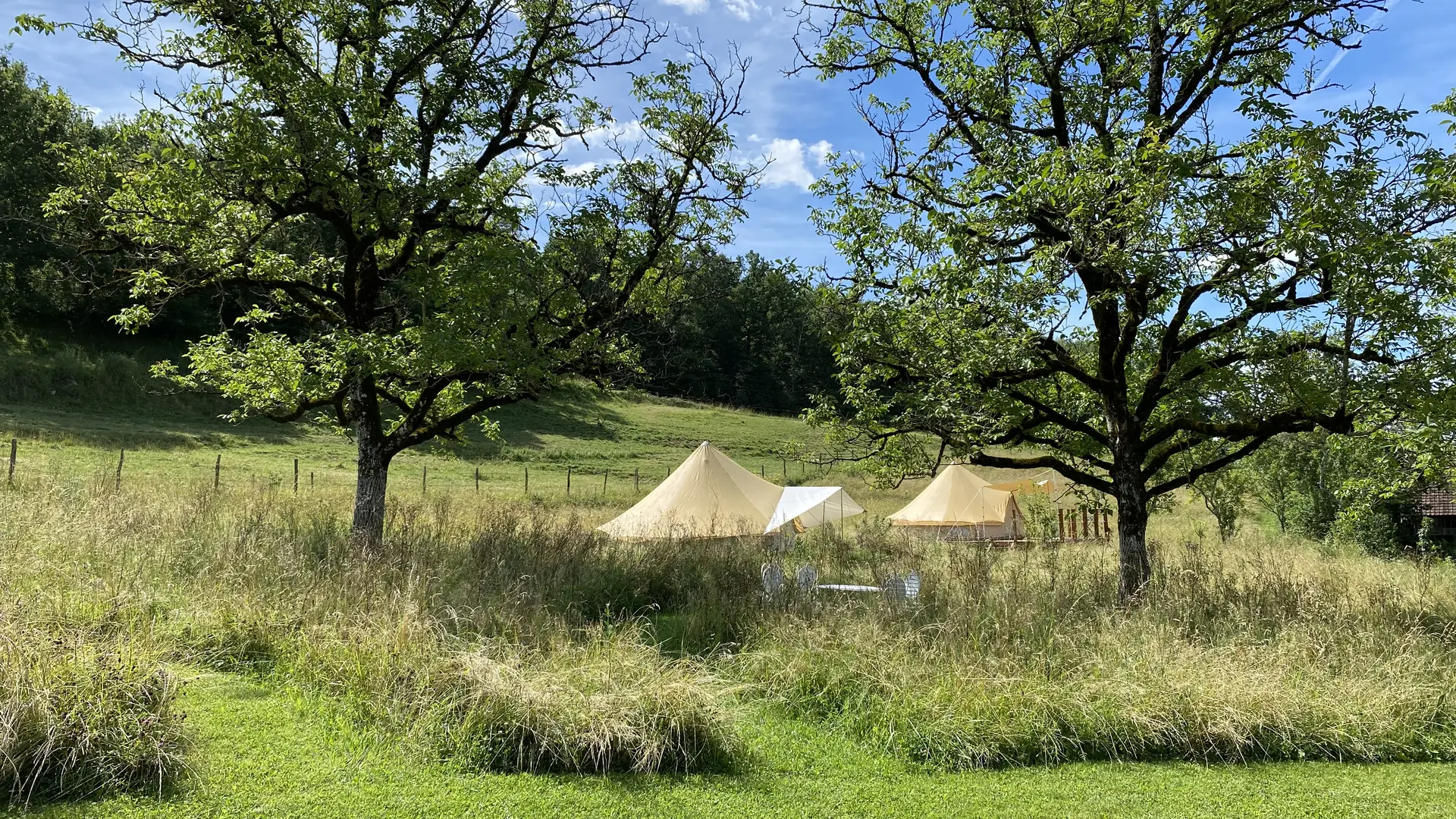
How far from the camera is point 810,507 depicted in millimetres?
17156

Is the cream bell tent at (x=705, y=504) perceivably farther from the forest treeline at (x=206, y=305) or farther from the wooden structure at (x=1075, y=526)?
the wooden structure at (x=1075, y=526)

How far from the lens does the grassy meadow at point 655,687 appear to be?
4.09 metres

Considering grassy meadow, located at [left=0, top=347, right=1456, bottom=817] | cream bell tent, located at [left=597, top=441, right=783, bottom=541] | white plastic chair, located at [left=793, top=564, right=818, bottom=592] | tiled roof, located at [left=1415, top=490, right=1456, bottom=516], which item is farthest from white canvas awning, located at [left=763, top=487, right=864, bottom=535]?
tiled roof, located at [left=1415, top=490, right=1456, bottom=516]

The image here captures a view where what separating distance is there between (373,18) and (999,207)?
7583mm

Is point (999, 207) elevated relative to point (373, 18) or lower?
lower

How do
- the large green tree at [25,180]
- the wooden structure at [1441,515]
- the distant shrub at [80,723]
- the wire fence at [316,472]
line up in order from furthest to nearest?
the large green tree at [25,180]
the wooden structure at [1441,515]
the wire fence at [316,472]
the distant shrub at [80,723]

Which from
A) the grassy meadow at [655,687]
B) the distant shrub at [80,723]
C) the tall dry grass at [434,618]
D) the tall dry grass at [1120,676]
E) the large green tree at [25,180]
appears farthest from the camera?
the large green tree at [25,180]

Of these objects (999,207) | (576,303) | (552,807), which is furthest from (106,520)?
A: (999,207)

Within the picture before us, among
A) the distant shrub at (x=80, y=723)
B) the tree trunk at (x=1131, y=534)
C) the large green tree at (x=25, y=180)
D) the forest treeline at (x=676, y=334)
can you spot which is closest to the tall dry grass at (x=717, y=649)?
the tree trunk at (x=1131, y=534)

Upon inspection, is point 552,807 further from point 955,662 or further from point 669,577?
point 669,577

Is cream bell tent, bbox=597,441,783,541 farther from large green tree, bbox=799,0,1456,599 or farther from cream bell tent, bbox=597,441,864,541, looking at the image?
large green tree, bbox=799,0,1456,599

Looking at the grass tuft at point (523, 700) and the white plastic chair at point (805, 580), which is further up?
the white plastic chair at point (805, 580)

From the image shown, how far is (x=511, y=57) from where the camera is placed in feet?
32.7

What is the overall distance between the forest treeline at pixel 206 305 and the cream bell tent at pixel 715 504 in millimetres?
2407
